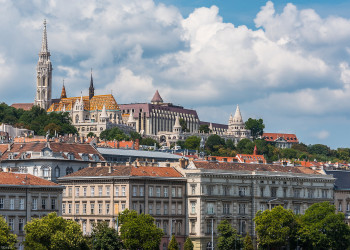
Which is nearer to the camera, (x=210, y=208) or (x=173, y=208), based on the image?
(x=173, y=208)

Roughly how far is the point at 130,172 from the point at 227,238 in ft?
45.9

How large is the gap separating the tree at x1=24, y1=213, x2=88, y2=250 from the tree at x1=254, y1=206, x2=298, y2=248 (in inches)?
1142

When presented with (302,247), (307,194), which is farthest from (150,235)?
(307,194)

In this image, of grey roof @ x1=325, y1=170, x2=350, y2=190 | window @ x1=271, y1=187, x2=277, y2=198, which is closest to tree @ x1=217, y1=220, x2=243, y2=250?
window @ x1=271, y1=187, x2=277, y2=198

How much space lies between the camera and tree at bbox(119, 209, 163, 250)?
116000 millimetres

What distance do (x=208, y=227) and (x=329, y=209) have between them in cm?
1506

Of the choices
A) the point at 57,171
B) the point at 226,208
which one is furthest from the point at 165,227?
the point at 57,171

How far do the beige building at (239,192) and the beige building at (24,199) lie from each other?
2000cm

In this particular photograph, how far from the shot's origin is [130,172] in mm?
128875

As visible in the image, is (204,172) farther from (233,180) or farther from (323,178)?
(323,178)

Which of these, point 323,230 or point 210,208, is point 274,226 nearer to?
A: point 323,230

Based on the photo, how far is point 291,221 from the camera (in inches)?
5108

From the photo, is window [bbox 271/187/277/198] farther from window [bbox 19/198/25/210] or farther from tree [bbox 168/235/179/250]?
window [bbox 19/198/25/210]

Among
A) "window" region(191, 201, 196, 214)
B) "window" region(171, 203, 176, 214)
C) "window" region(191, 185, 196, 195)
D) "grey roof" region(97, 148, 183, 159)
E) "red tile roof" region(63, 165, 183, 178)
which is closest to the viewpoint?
"red tile roof" region(63, 165, 183, 178)
